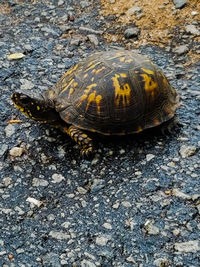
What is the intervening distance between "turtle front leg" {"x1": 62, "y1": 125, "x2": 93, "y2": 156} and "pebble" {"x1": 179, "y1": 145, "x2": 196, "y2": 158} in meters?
0.86

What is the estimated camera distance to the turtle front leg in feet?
12.4

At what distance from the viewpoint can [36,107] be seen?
3.85 m

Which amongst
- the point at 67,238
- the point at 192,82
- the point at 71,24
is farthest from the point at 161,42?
the point at 67,238

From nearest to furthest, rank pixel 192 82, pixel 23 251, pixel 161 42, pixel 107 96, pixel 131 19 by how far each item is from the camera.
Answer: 1. pixel 23 251
2. pixel 107 96
3. pixel 192 82
4. pixel 161 42
5. pixel 131 19

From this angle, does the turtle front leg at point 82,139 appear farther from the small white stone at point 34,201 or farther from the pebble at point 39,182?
the small white stone at point 34,201

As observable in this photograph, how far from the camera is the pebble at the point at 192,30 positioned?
5.43 m

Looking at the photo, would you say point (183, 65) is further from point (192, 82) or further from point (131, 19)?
point (131, 19)

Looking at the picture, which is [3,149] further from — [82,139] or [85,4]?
[85,4]

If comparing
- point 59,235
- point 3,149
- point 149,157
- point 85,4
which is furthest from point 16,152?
point 85,4

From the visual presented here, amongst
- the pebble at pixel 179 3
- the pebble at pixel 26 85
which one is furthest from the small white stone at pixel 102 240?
the pebble at pixel 179 3

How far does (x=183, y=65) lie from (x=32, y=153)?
2262 millimetres

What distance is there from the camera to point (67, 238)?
3170 mm

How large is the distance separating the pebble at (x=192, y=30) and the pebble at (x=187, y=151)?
215 cm

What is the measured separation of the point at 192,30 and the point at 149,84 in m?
2.07
